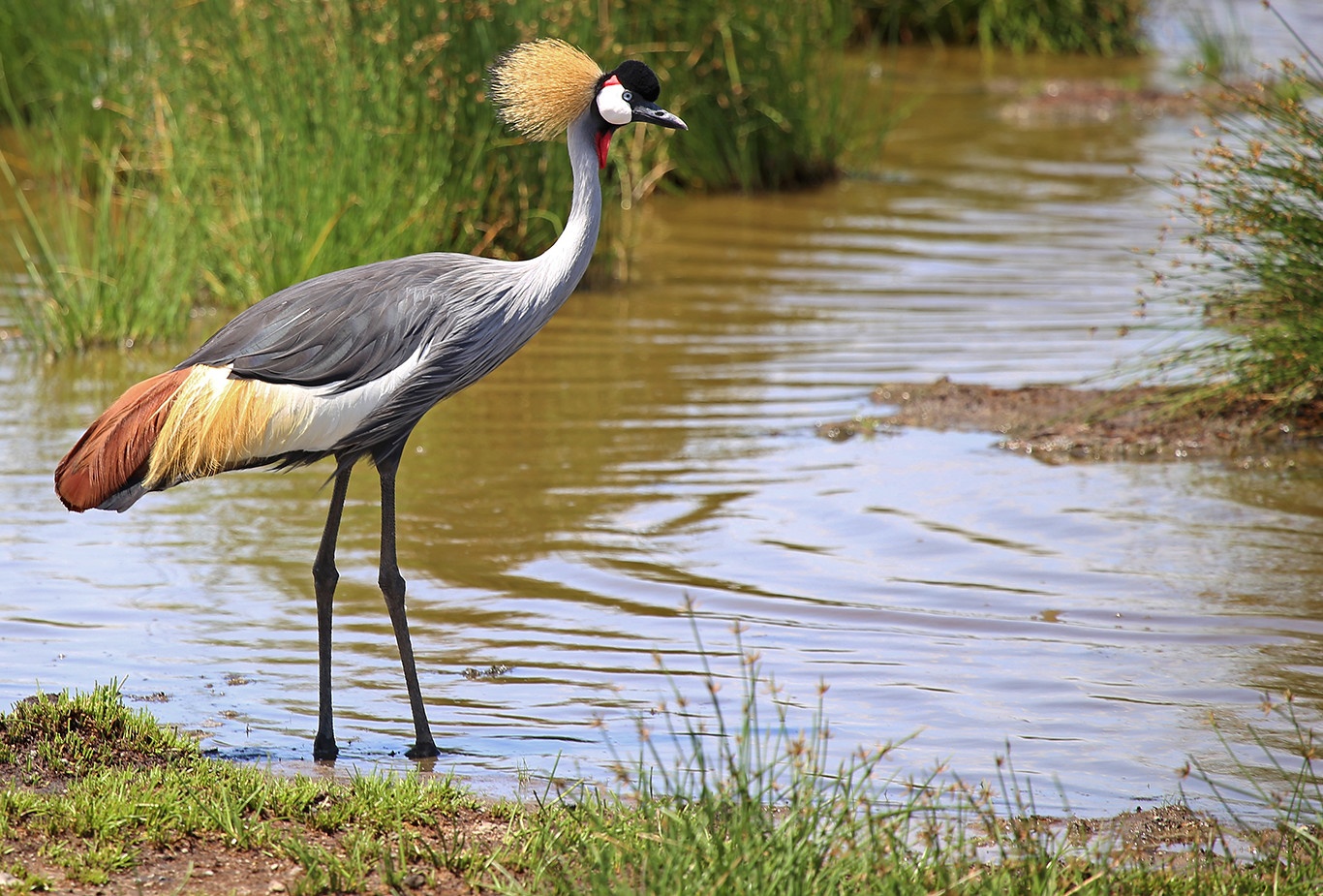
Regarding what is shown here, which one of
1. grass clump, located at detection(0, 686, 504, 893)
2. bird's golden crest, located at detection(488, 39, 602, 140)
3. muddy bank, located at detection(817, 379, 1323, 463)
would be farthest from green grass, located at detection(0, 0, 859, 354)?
grass clump, located at detection(0, 686, 504, 893)

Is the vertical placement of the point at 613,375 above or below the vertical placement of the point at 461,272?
below

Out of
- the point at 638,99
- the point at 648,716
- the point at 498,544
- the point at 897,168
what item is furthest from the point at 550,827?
the point at 897,168

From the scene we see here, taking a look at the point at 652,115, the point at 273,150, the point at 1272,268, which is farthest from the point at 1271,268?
the point at 273,150

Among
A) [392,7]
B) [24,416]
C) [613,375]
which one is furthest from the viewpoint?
[392,7]

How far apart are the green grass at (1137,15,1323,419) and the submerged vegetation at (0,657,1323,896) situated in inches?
121

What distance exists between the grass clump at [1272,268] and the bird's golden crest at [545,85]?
2897mm

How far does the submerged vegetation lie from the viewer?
308 cm

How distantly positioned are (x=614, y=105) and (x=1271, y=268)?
337 cm

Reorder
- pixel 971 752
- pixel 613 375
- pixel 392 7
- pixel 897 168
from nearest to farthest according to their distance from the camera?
pixel 971 752 → pixel 613 375 → pixel 392 7 → pixel 897 168

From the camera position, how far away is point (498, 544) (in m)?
6.14

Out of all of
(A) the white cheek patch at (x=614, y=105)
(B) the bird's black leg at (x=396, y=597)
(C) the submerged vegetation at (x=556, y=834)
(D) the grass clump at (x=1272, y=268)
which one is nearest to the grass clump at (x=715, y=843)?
(C) the submerged vegetation at (x=556, y=834)

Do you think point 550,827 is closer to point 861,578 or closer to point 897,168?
point 861,578

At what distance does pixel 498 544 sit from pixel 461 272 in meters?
1.80

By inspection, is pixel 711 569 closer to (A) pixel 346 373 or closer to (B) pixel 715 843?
(A) pixel 346 373
